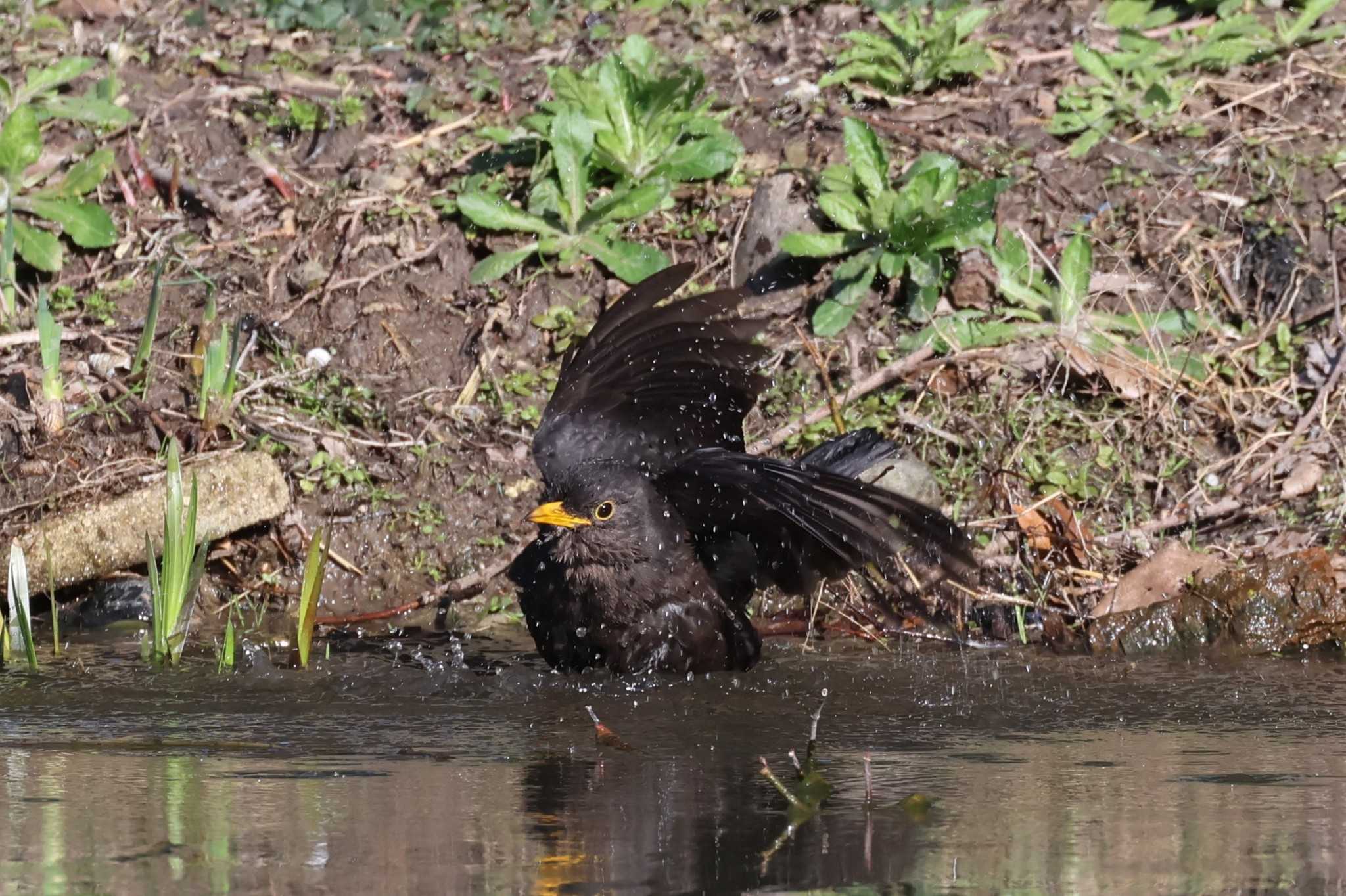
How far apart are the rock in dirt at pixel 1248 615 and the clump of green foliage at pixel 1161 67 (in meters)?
2.52

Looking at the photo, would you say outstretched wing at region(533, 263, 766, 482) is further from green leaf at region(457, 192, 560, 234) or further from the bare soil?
green leaf at region(457, 192, 560, 234)

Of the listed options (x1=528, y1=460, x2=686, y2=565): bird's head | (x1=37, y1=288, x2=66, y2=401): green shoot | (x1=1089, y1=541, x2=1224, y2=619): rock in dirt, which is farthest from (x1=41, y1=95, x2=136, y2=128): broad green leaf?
(x1=1089, y1=541, x2=1224, y2=619): rock in dirt

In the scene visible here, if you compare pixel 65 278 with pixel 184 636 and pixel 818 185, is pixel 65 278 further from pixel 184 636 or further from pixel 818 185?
pixel 818 185

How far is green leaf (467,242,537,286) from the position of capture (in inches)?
287

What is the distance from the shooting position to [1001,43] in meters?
8.45

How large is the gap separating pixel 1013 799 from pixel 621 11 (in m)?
6.04

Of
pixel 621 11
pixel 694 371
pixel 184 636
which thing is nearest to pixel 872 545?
pixel 694 371

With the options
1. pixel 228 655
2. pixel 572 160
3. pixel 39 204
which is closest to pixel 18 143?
pixel 39 204

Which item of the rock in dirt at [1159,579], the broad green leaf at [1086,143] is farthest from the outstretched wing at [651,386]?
the broad green leaf at [1086,143]

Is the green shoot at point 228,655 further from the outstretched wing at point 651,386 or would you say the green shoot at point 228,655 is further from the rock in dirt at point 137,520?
the outstretched wing at point 651,386

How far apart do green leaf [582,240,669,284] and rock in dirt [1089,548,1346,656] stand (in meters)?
2.40

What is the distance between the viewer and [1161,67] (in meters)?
7.94

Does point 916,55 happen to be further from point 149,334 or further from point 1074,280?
point 149,334

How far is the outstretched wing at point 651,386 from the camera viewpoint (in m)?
5.68
